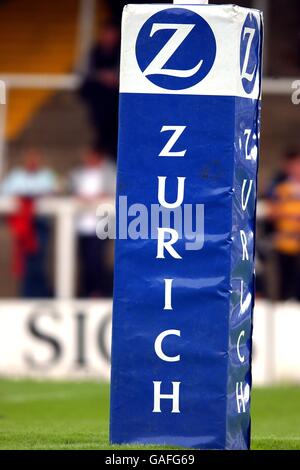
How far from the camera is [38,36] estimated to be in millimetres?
20844

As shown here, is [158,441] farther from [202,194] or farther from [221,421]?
[202,194]

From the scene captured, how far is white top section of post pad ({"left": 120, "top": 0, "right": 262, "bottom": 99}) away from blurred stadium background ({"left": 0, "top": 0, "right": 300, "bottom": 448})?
4.08m

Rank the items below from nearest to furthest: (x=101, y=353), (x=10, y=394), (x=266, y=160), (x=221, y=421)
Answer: (x=221, y=421) < (x=10, y=394) < (x=101, y=353) < (x=266, y=160)

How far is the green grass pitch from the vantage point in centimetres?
771

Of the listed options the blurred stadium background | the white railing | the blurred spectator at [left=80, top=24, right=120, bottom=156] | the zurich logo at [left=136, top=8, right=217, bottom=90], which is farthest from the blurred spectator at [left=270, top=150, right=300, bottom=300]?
the zurich logo at [left=136, top=8, right=217, bottom=90]

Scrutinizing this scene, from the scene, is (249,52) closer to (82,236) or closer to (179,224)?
(179,224)

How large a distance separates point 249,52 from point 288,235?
7808 millimetres

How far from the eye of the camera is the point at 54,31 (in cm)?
2077

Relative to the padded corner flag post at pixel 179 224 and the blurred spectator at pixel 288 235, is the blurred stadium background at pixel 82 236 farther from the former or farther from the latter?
the padded corner flag post at pixel 179 224

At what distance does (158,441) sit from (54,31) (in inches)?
563

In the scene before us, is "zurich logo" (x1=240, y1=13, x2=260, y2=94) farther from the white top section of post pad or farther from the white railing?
the white railing

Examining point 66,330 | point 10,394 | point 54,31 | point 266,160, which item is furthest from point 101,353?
point 54,31

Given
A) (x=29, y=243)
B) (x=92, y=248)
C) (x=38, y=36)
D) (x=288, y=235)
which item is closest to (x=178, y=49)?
(x=288, y=235)

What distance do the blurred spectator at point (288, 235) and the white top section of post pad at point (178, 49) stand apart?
7722 mm
